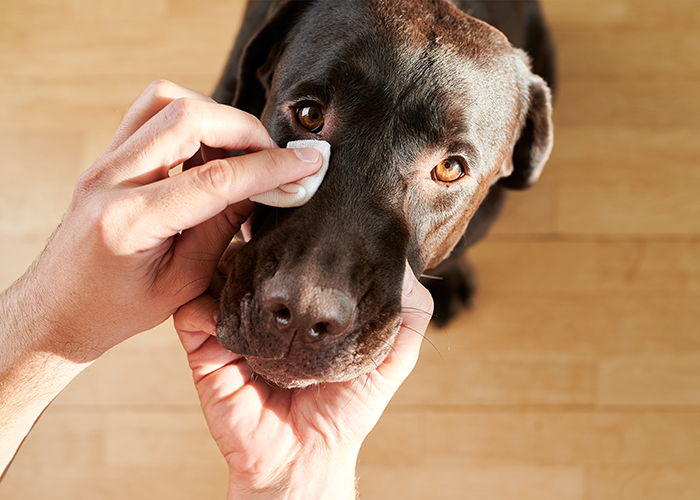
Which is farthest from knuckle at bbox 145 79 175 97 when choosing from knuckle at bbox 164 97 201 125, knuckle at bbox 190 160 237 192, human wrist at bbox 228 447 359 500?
human wrist at bbox 228 447 359 500

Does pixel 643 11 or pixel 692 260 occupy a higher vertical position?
pixel 643 11

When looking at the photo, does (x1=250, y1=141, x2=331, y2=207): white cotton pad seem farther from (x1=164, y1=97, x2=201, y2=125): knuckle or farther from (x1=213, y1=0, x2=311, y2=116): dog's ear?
(x1=213, y1=0, x2=311, y2=116): dog's ear

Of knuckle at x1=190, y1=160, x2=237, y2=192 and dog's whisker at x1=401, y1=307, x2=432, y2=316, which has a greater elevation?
knuckle at x1=190, y1=160, x2=237, y2=192

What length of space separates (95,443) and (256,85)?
5.86ft

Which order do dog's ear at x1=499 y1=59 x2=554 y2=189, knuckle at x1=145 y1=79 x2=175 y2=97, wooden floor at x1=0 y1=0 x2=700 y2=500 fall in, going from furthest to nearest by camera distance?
wooden floor at x1=0 y1=0 x2=700 y2=500 → dog's ear at x1=499 y1=59 x2=554 y2=189 → knuckle at x1=145 y1=79 x2=175 y2=97

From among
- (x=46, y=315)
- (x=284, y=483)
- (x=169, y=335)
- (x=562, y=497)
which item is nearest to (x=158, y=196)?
(x=46, y=315)

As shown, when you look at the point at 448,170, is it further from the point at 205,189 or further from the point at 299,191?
the point at 205,189

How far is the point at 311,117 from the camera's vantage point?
138cm

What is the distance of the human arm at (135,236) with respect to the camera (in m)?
1.12

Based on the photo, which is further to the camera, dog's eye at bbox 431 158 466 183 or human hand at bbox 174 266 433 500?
human hand at bbox 174 266 433 500

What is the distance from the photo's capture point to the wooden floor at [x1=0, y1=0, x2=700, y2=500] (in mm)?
2484

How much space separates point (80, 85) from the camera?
261 centimetres

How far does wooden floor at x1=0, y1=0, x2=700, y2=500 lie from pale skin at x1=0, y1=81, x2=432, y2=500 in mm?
942

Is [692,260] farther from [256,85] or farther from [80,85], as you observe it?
[80,85]
